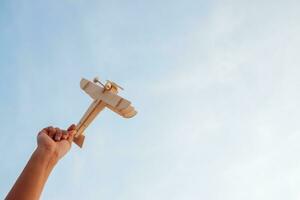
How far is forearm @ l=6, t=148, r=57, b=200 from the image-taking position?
3.31m

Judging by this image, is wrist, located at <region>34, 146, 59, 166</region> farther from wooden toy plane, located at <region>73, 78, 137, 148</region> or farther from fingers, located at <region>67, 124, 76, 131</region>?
wooden toy plane, located at <region>73, 78, 137, 148</region>

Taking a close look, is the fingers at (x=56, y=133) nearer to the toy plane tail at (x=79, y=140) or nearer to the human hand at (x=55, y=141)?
the human hand at (x=55, y=141)

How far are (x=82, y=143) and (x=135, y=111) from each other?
103 centimetres

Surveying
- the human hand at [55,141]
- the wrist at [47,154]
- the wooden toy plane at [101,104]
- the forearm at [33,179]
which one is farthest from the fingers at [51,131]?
the wooden toy plane at [101,104]

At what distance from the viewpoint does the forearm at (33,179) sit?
130 inches

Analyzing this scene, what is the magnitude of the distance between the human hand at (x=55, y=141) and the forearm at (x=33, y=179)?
0.35 meters

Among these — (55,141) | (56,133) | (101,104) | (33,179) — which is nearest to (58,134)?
(56,133)

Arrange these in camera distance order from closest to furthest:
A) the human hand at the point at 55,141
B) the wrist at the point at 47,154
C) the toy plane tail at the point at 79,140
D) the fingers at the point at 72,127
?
the wrist at the point at 47,154
the human hand at the point at 55,141
the fingers at the point at 72,127
the toy plane tail at the point at 79,140

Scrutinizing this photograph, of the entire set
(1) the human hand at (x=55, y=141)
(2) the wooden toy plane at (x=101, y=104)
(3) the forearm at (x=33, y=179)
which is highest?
(2) the wooden toy plane at (x=101, y=104)

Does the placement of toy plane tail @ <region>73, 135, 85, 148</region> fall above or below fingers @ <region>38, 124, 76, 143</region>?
above

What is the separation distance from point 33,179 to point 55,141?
146cm

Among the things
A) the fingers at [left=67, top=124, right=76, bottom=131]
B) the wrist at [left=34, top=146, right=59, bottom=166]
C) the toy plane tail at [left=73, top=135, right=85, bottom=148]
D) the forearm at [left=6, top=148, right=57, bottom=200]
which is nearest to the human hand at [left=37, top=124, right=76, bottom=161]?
the wrist at [left=34, top=146, right=59, bottom=166]

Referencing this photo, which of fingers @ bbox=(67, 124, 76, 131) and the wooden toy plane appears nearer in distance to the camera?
fingers @ bbox=(67, 124, 76, 131)

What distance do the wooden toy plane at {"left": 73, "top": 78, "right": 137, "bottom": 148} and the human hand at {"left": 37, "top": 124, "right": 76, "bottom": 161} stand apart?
4.62 ft
